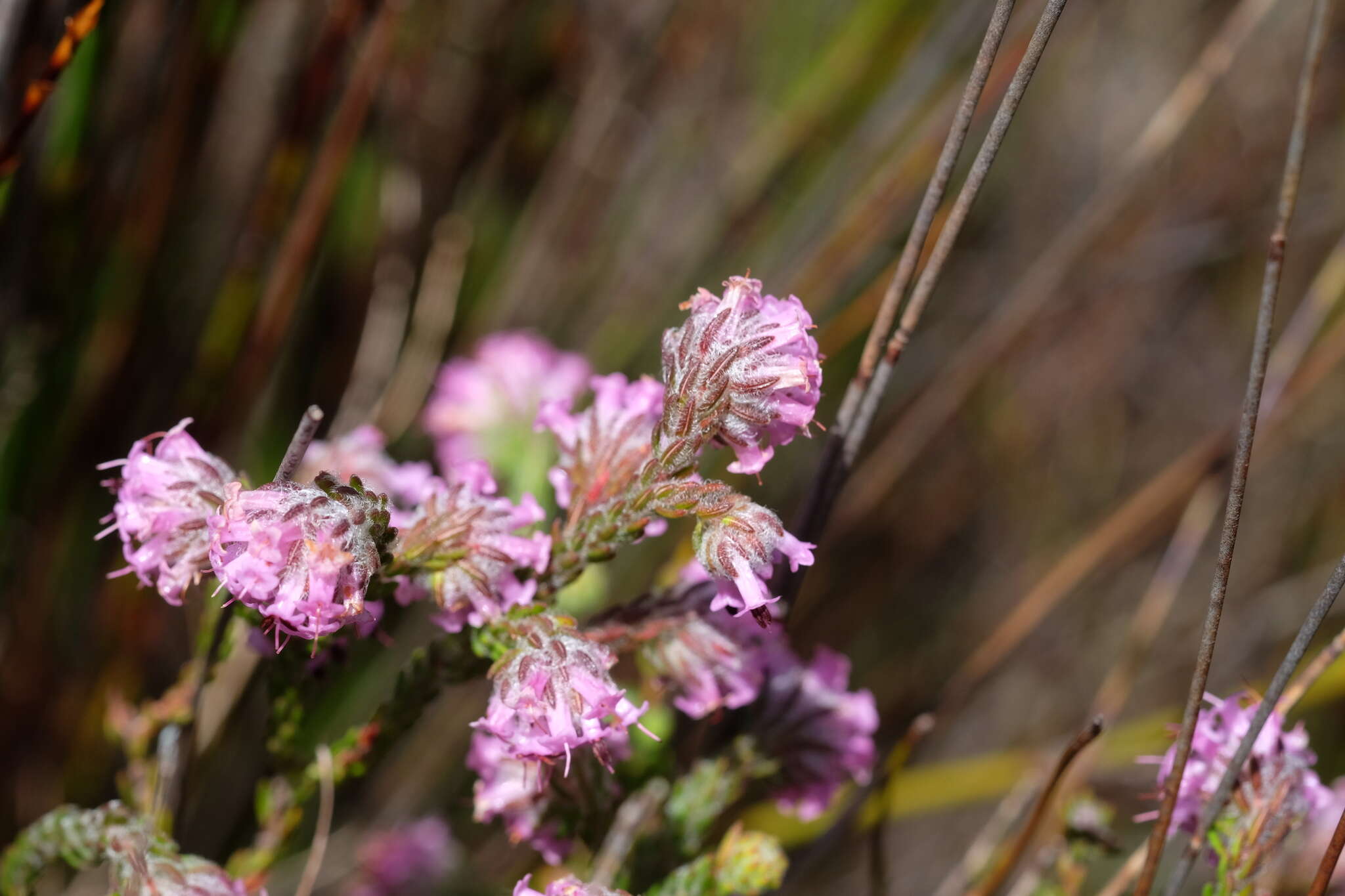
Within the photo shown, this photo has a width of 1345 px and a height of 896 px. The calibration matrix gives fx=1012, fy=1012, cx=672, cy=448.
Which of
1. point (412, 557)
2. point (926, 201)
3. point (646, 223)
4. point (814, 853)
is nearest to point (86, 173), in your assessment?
point (412, 557)

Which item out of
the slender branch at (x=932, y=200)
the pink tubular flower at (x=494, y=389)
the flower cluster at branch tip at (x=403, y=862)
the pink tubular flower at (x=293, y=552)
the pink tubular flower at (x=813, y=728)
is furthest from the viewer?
the pink tubular flower at (x=494, y=389)

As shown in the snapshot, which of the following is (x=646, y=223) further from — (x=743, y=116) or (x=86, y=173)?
(x=86, y=173)

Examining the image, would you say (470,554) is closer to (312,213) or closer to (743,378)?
(743,378)

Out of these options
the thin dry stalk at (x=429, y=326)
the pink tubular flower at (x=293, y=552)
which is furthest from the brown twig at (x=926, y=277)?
the thin dry stalk at (x=429, y=326)

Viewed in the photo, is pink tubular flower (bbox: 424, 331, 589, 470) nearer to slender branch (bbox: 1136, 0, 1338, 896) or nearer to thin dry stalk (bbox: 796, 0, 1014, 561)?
thin dry stalk (bbox: 796, 0, 1014, 561)

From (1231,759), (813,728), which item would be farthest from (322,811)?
(1231,759)

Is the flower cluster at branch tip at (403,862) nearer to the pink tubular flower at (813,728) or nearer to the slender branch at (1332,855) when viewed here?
the pink tubular flower at (813,728)
